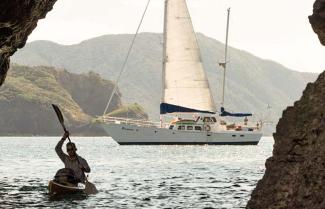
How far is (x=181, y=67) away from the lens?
84.5m

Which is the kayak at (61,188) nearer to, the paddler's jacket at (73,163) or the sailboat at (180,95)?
the paddler's jacket at (73,163)

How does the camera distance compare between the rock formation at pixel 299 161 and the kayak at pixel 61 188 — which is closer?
the rock formation at pixel 299 161

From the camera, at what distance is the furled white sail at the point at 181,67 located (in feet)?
274

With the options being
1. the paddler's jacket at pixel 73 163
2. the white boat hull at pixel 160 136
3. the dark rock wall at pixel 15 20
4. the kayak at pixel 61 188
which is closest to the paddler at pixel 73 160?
the paddler's jacket at pixel 73 163

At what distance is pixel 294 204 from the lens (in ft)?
33.5

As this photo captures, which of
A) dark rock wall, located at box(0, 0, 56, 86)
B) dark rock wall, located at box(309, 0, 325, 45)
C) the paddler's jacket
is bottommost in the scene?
the paddler's jacket

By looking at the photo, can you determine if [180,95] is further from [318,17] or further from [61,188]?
[318,17]

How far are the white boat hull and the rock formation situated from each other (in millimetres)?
78356

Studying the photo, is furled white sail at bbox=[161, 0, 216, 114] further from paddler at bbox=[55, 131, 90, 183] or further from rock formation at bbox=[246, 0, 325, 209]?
rock formation at bbox=[246, 0, 325, 209]

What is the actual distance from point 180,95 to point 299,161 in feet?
240

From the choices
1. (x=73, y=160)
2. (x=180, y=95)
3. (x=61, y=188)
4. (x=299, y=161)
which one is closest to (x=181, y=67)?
(x=180, y=95)

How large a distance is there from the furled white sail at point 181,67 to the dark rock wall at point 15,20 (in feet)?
198

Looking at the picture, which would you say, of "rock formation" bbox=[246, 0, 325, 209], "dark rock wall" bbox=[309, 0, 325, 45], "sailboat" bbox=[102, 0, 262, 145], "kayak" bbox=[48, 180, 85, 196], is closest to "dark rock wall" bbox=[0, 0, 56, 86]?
"kayak" bbox=[48, 180, 85, 196]

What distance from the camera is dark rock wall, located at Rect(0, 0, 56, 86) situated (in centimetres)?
1739
